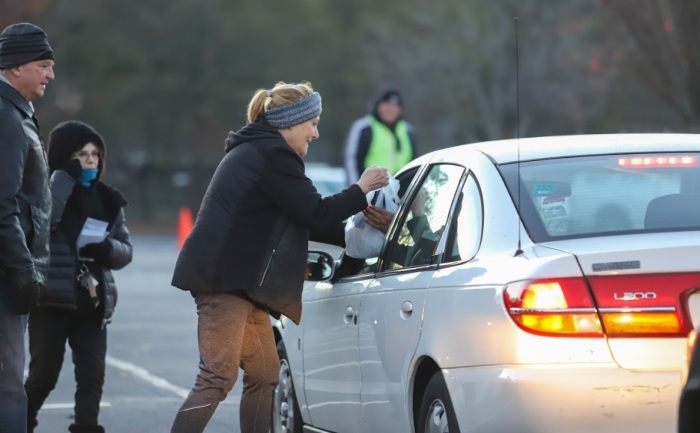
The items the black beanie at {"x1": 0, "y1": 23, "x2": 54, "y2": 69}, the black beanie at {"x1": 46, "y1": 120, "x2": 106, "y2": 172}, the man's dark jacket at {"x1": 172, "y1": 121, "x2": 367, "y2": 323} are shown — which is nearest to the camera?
the black beanie at {"x1": 0, "y1": 23, "x2": 54, "y2": 69}

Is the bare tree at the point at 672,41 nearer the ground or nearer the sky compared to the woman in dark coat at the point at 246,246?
nearer the sky

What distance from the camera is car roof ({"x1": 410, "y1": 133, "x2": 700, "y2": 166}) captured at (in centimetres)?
648

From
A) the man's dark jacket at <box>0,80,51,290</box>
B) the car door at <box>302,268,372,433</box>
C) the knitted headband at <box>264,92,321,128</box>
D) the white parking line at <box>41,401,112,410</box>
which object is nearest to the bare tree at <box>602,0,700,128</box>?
the white parking line at <box>41,401,112,410</box>

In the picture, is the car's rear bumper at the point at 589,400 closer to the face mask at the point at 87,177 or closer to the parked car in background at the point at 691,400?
the parked car in background at the point at 691,400

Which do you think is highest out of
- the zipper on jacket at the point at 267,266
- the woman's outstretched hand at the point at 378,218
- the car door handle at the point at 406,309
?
the woman's outstretched hand at the point at 378,218

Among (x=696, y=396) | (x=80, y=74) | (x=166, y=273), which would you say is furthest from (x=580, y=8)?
(x=696, y=396)

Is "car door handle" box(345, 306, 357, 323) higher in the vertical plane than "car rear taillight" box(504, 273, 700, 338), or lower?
lower

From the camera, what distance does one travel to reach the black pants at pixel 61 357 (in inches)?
336

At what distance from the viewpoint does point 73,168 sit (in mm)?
8570

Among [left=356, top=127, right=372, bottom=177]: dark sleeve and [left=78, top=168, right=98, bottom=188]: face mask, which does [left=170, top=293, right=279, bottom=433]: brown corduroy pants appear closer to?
[left=78, top=168, right=98, bottom=188]: face mask

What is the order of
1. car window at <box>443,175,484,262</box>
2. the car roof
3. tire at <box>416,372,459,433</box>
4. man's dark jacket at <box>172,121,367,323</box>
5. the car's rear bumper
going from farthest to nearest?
man's dark jacket at <box>172,121,367,323</box> < the car roof < car window at <box>443,175,484,262</box> < tire at <box>416,372,459,433</box> < the car's rear bumper

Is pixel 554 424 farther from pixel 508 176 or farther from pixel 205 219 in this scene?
pixel 205 219

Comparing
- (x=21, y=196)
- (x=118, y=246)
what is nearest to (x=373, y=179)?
(x=21, y=196)

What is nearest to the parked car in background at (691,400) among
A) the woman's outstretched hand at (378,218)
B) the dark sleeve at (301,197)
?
the dark sleeve at (301,197)
